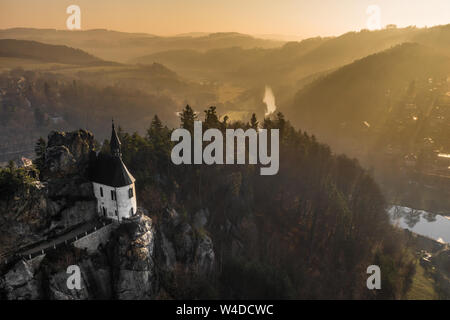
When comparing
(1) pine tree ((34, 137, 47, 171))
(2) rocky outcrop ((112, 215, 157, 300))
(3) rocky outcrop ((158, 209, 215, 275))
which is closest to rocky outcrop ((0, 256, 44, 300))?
(2) rocky outcrop ((112, 215, 157, 300))

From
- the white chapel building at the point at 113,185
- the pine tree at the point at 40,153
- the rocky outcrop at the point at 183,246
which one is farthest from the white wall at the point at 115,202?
the pine tree at the point at 40,153

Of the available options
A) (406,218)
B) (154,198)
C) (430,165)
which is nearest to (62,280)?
(154,198)

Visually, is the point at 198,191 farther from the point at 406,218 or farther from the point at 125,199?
the point at 406,218

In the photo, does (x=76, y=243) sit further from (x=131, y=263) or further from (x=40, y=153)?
(x=40, y=153)

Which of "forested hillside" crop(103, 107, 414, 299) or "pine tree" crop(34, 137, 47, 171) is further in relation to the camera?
"forested hillside" crop(103, 107, 414, 299)

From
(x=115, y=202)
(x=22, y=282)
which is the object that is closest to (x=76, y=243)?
(x=22, y=282)

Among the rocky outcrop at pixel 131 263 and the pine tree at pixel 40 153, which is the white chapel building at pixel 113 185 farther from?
the pine tree at pixel 40 153

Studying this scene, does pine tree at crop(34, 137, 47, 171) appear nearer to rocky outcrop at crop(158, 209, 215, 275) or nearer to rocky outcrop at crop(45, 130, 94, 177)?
rocky outcrop at crop(45, 130, 94, 177)
